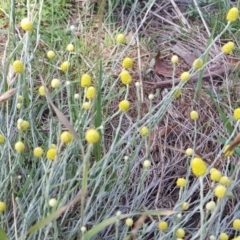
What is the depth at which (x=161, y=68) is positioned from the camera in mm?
1671

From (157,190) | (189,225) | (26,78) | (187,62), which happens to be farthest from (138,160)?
(187,62)

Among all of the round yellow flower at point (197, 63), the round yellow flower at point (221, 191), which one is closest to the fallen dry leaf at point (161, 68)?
the round yellow flower at point (197, 63)

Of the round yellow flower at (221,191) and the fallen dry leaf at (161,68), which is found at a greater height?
the round yellow flower at (221,191)

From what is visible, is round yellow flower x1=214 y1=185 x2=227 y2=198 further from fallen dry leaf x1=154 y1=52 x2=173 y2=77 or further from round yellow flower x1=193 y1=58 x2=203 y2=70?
fallen dry leaf x1=154 y1=52 x2=173 y2=77

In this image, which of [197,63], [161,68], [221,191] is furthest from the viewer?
[161,68]

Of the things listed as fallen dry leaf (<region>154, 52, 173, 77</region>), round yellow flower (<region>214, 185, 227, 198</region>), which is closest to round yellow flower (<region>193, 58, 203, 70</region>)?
round yellow flower (<region>214, 185, 227, 198</region>)

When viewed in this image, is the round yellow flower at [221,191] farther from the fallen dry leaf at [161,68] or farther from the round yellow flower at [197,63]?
the fallen dry leaf at [161,68]

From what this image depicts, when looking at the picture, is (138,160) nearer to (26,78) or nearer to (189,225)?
(189,225)

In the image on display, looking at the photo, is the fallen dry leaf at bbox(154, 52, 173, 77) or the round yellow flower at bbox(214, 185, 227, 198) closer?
the round yellow flower at bbox(214, 185, 227, 198)

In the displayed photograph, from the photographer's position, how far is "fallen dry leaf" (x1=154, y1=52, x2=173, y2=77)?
5.43ft

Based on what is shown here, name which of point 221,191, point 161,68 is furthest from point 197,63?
point 161,68

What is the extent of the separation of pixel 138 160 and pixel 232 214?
267 millimetres

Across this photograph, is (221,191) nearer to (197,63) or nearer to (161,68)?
(197,63)

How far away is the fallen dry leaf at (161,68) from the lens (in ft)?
5.43
